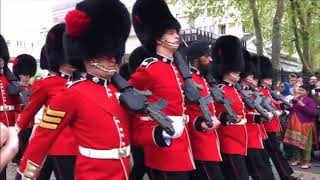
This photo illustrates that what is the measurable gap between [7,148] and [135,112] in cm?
158

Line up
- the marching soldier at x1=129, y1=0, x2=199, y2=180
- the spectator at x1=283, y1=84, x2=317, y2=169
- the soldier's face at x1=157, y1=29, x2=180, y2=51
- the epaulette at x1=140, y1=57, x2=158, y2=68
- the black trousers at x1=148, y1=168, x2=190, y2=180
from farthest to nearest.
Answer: the spectator at x1=283, y1=84, x2=317, y2=169, the soldier's face at x1=157, y1=29, x2=180, y2=51, the epaulette at x1=140, y1=57, x2=158, y2=68, the black trousers at x1=148, y1=168, x2=190, y2=180, the marching soldier at x1=129, y1=0, x2=199, y2=180

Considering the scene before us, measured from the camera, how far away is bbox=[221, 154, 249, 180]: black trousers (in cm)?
484

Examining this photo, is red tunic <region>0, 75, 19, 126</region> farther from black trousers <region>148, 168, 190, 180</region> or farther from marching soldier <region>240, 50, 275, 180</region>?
marching soldier <region>240, 50, 275, 180</region>

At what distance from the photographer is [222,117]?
4.85m

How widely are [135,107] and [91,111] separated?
0.84 ft

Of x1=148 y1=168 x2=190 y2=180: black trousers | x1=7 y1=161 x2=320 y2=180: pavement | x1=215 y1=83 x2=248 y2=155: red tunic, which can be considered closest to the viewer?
x1=148 y1=168 x2=190 y2=180: black trousers

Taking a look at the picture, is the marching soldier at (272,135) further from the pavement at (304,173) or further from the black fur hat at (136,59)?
the black fur hat at (136,59)

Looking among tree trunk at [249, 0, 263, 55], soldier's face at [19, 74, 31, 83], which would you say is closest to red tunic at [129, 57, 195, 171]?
soldier's face at [19, 74, 31, 83]

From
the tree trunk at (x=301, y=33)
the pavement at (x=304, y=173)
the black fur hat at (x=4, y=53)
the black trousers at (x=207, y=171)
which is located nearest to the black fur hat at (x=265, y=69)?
the pavement at (x=304, y=173)

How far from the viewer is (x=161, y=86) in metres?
3.83

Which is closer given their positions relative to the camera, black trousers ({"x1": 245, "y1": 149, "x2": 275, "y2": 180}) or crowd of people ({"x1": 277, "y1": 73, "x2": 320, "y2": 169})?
black trousers ({"x1": 245, "y1": 149, "x2": 275, "y2": 180})

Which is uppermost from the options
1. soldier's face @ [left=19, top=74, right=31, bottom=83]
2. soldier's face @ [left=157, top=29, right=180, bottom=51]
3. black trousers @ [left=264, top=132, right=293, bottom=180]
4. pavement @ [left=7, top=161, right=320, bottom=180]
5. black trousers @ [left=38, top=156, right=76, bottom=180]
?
soldier's face @ [left=157, top=29, right=180, bottom=51]

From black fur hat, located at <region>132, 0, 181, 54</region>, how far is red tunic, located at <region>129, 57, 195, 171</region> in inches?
8.1

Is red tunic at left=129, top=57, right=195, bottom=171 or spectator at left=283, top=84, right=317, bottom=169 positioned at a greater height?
red tunic at left=129, top=57, right=195, bottom=171
